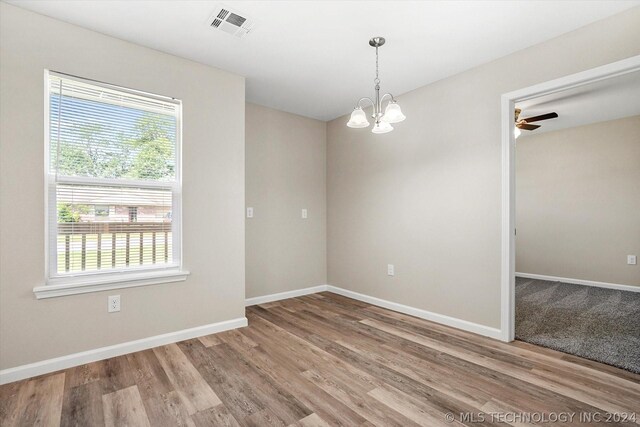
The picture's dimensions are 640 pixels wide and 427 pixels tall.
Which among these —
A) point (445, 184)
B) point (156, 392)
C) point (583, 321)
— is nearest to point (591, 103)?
point (445, 184)

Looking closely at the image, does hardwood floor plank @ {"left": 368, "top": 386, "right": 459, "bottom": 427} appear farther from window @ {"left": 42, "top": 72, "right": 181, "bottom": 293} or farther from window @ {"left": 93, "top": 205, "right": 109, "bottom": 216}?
window @ {"left": 93, "top": 205, "right": 109, "bottom": 216}

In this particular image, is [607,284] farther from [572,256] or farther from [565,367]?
[565,367]

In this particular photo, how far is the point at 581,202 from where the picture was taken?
496 centimetres

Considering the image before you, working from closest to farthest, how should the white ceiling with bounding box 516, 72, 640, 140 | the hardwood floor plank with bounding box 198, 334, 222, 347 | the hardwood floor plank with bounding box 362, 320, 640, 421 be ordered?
the hardwood floor plank with bounding box 362, 320, 640, 421 < the hardwood floor plank with bounding box 198, 334, 222, 347 < the white ceiling with bounding box 516, 72, 640, 140

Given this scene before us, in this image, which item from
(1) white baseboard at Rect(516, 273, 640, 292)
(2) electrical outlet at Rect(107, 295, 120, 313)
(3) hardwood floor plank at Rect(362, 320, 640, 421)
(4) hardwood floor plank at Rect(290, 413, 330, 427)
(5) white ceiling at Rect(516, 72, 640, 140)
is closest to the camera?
(4) hardwood floor plank at Rect(290, 413, 330, 427)

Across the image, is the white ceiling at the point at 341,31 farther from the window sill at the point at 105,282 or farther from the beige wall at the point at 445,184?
the window sill at the point at 105,282

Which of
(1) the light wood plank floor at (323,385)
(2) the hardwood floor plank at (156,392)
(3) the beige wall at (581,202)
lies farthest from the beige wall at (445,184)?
(3) the beige wall at (581,202)

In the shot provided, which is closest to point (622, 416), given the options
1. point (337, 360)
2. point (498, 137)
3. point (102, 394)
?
point (337, 360)

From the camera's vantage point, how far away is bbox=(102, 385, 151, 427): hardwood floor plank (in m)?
1.68

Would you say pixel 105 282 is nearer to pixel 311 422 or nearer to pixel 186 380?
pixel 186 380

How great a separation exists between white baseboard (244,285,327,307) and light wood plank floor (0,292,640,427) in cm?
104

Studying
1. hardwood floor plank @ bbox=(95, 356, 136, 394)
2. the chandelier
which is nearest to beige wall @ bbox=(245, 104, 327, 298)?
hardwood floor plank @ bbox=(95, 356, 136, 394)

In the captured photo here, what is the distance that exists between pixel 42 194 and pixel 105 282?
0.75 meters

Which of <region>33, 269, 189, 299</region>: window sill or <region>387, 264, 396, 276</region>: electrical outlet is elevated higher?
<region>33, 269, 189, 299</region>: window sill
